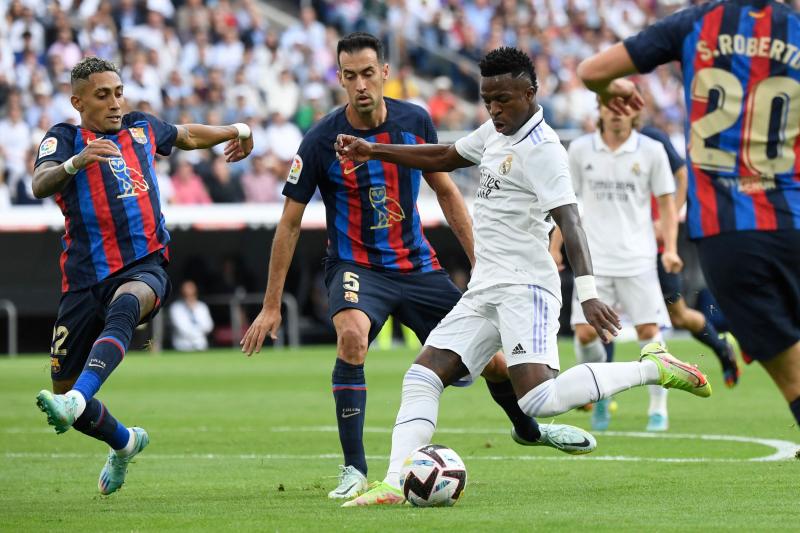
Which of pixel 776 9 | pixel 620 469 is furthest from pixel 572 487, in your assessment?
pixel 776 9

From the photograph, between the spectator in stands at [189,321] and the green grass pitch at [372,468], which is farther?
the spectator in stands at [189,321]

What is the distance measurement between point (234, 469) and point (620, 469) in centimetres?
257

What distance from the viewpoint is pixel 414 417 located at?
7.70 metres

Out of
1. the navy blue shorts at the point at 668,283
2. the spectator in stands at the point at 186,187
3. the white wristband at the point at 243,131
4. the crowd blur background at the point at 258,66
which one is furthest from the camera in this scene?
the crowd blur background at the point at 258,66

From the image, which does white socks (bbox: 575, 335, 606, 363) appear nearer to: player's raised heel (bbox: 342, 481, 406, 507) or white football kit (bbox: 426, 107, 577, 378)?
white football kit (bbox: 426, 107, 577, 378)

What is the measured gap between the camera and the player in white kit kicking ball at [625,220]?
12.6 meters

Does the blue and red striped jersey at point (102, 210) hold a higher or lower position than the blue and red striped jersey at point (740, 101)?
lower

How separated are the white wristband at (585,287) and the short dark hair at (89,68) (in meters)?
Answer: 3.37

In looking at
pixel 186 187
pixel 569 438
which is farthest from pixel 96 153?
pixel 186 187

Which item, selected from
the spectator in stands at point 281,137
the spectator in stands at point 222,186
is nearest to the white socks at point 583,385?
the spectator in stands at point 222,186

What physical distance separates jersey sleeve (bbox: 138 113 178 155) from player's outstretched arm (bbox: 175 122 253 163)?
0.09 m

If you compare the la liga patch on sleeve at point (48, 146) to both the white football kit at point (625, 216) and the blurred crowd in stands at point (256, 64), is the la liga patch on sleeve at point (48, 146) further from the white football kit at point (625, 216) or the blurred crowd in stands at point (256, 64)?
the blurred crowd in stands at point (256, 64)

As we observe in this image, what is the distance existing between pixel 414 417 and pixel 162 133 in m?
2.77

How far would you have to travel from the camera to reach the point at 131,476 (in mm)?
9555
